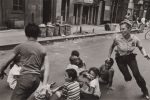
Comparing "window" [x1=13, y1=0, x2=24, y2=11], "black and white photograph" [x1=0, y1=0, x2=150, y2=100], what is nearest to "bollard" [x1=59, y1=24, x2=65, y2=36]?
"black and white photograph" [x1=0, y1=0, x2=150, y2=100]

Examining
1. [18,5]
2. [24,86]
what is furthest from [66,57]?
[18,5]

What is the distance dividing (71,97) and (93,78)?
1.19m

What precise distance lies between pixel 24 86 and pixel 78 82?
2505 mm

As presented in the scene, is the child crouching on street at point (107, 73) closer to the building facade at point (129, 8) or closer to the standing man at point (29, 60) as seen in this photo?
the standing man at point (29, 60)

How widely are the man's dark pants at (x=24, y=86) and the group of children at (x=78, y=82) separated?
84 centimetres

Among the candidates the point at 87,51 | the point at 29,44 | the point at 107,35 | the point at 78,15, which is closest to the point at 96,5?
the point at 78,15

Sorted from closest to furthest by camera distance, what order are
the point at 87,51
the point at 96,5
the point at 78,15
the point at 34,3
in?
the point at 87,51, the point at 34,3, the point at 78,15, the point at 96,5

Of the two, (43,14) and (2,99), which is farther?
(43,14)

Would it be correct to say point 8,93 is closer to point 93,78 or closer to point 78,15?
point 93,78

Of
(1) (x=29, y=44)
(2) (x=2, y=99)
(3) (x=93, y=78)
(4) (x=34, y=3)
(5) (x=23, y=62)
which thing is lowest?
(2) (x=2, y=99)

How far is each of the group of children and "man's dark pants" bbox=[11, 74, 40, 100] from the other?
0.84 metres

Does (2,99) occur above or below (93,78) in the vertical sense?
below

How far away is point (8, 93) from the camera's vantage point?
5449 mm

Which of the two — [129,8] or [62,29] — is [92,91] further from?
[129,8]
